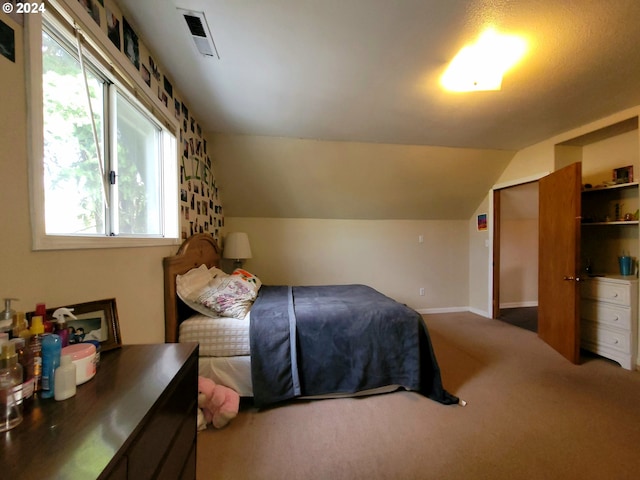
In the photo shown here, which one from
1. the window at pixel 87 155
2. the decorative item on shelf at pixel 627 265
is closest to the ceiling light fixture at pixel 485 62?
the window at pixel 87 155

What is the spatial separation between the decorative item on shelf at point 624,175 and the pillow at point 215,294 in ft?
12.3

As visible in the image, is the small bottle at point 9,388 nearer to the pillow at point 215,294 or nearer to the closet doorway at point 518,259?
the pillow at point 215,294

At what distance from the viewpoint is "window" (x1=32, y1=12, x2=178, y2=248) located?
982mm

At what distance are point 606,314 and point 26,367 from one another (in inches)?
160

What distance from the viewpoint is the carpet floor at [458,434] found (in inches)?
53.0

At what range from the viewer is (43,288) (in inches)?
34.9

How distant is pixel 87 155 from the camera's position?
1.19 metres

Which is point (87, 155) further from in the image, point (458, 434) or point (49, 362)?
point (458, 434)

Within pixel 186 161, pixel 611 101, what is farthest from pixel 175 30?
pixel 611 101

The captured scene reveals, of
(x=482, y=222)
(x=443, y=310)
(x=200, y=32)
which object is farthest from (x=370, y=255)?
(x=200, y=32)

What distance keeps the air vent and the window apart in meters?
0.50

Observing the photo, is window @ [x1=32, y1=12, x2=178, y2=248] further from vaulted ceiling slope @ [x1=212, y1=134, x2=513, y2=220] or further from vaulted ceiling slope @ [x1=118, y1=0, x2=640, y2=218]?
vaulted ceiling slope @ [x1=212, y1=134, x2=513, y2=220]

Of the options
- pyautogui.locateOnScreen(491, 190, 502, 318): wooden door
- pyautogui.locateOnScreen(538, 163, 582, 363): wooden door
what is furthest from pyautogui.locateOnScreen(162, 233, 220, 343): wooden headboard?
pyautogui.locateOnScreen(491, 190, 502, 318): wooden door

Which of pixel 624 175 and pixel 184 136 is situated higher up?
pixel 184 136
